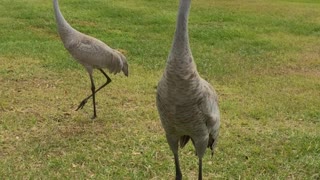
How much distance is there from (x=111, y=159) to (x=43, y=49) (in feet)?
17.9

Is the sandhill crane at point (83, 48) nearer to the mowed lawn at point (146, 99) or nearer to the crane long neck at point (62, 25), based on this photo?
the crane long neck at point (62, 25)

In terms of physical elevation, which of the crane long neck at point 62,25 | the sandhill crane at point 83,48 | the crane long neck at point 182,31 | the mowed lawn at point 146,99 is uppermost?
the crane long neck at point 182,31

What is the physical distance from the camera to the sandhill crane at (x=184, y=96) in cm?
365

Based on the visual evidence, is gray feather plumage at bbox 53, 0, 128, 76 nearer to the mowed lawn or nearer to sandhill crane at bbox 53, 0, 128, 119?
sandhill crane at bbox 53, 0, 128, 119

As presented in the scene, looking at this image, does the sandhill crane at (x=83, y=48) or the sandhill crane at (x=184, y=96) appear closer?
the sandhill crane at (x=184, y=96)

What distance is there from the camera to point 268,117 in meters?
7.00

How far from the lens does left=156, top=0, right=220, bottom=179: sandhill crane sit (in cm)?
365

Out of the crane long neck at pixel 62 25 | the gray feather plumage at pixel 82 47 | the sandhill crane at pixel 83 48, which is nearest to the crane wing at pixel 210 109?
the sandhill crane at pixel 83 48

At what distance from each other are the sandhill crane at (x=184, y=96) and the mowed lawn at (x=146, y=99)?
3.90ft

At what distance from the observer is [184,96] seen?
373cm

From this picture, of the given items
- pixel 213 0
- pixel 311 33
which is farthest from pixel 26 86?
pixel 213 0

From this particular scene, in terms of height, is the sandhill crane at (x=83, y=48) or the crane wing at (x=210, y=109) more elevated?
the crane wing at (x=210, y=109)

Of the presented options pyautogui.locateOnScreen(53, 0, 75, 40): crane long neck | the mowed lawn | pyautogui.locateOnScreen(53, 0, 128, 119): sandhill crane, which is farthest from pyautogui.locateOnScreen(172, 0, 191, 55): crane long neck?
pyautogui.locateOnScreen(53, 0, 75, 40): crane long neck

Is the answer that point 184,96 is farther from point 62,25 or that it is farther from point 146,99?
point 146,99
